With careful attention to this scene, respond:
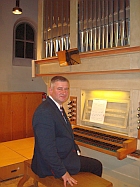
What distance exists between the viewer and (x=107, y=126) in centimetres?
329

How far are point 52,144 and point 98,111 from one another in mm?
1534

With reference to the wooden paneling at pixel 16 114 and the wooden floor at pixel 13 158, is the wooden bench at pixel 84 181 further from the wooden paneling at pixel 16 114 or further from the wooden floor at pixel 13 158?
the wooden paneling at pixel 16 114

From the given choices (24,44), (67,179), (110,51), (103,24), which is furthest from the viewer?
(24,44)

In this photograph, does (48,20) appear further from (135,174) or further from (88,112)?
(135,174)

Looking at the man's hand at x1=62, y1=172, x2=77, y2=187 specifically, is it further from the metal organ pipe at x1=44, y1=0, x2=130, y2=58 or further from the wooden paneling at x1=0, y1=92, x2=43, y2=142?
the wooden paneling at x1=0, y1=92, x2=43, y2=142

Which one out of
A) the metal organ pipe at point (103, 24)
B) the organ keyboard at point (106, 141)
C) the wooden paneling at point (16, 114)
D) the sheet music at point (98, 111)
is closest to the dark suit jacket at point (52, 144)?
the organ keyboard at point (106, 141)

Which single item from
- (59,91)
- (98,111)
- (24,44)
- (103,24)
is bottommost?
(98,111)

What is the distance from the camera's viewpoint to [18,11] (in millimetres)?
4848

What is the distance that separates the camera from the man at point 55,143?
2.02 m

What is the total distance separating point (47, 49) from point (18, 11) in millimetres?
1508

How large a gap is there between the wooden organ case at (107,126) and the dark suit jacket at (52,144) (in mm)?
691

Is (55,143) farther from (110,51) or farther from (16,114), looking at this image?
(16,114)

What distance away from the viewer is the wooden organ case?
9.07ft

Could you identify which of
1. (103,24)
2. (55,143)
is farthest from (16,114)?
(55,143)
